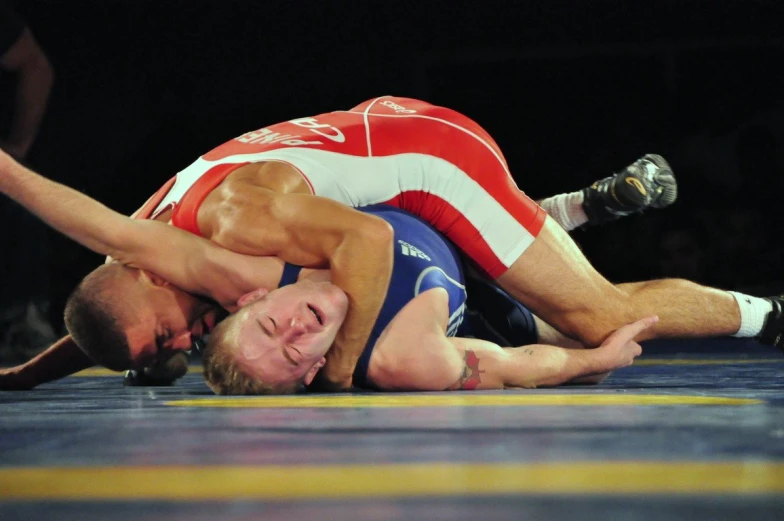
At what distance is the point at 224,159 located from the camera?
9.30ft

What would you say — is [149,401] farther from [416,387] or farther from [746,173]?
[746,173]

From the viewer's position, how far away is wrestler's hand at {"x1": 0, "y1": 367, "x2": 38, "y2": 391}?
2.86m

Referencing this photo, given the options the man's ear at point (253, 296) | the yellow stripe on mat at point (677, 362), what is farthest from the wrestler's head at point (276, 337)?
the yellow stripe on mat at point (677, 362)

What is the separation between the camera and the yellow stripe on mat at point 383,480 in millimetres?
1139

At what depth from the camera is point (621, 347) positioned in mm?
2865

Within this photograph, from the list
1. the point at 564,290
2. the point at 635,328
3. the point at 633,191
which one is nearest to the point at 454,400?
the point at 564,290

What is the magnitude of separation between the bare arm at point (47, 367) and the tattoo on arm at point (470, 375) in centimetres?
97

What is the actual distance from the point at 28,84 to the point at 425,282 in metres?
1.92

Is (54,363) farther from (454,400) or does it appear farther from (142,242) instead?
(454,400)

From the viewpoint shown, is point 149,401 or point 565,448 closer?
point 565,448

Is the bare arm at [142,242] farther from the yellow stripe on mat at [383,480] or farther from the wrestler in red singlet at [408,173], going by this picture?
the yellow stripe on mat at [383,480]

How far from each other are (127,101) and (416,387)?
3.45 metres

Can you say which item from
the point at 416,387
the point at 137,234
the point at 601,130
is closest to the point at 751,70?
the point at 601,130

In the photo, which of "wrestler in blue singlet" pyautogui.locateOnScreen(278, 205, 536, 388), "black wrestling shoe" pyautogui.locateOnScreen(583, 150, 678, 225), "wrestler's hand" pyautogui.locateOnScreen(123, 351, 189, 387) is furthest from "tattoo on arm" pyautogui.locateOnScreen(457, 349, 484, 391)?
"black wrestling shoe" pyautogui.locateOnScreen(583, 150, 678, 225)
